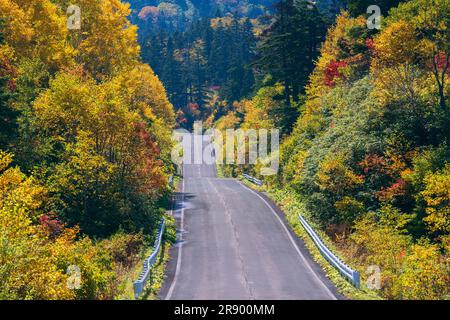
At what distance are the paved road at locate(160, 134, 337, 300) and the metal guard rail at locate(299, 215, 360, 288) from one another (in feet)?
2.58

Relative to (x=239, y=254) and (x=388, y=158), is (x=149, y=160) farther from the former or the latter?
(x=388, y=158)

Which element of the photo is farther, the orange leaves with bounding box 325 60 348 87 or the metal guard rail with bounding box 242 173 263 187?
the metal guard rail with bounding box 242 173 263 187

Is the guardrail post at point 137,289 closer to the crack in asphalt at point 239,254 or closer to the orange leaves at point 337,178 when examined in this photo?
the crack in asphalt at point 239,254

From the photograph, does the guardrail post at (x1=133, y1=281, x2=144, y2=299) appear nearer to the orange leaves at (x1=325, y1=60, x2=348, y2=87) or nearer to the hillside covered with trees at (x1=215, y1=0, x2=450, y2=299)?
the hillside covered with trees at (x1=215, y1=0, x2=450, y2=299)

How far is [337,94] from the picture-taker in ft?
135

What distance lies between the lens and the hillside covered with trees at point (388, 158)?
75.6 ft

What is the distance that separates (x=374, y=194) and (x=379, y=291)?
960 centimetres

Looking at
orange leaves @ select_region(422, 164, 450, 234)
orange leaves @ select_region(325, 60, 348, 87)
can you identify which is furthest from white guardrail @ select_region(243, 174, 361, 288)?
orange leaves @ select_region(325, 60, 348, 87)

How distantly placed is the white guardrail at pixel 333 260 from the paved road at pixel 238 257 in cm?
78

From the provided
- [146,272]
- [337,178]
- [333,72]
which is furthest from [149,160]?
[333,72]

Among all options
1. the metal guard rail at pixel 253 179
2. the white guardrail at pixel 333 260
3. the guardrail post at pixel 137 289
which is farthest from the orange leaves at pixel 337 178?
the metal guard rail at pixel 253 179

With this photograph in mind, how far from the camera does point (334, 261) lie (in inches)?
873

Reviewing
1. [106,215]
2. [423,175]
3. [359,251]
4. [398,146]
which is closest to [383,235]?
[359,251]

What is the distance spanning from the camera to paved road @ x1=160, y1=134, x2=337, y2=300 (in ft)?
62.9
